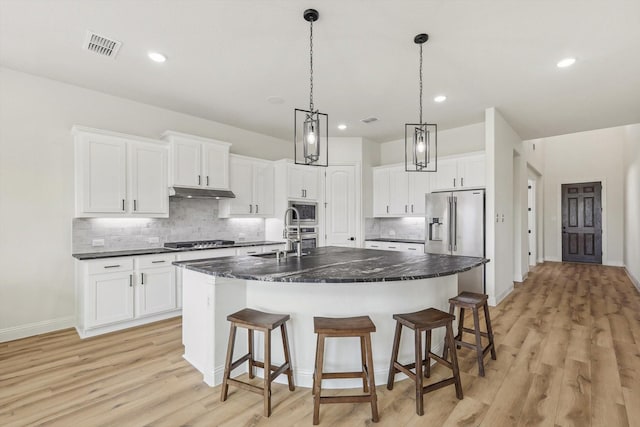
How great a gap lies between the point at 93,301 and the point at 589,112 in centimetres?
700

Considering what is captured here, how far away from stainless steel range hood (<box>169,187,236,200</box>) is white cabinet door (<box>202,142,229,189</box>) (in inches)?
3.3

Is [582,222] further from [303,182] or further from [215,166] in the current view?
[215,166]

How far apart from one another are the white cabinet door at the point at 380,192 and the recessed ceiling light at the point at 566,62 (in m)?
3.21

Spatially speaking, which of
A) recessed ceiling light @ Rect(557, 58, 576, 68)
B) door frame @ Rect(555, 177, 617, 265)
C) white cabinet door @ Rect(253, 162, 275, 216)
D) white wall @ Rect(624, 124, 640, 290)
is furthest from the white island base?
door frame @ Rect(555, 177, 617, 265)

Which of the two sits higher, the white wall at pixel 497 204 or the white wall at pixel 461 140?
the white wall at pixel 461 140

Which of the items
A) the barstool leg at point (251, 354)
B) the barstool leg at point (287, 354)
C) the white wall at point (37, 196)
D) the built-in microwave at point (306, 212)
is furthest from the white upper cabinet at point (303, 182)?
Result: the barstool leg at point (287, 354)

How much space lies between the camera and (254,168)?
5309 mm

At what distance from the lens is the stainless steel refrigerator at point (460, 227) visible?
472 centimetres

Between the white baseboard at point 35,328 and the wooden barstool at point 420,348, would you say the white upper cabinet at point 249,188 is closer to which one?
the white baseboard at point 35,328

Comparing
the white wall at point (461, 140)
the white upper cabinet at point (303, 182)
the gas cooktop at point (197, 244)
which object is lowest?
the gas cooktop at point (197, 244)

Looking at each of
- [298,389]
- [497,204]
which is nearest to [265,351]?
[298,389]

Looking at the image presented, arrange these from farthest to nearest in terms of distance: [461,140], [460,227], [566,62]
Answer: [461,140]
[460,227]
[566,62]

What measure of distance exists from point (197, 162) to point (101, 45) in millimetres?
1807

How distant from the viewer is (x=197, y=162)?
4473mm
